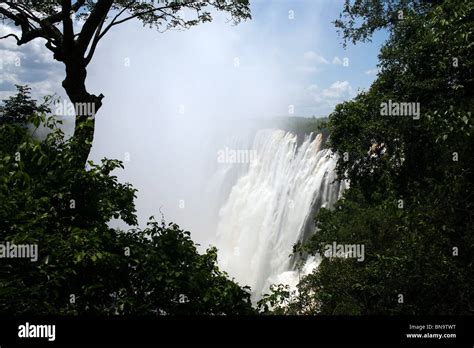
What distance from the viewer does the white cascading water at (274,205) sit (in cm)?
3231

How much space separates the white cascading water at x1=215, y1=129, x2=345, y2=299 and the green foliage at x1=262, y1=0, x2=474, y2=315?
7.06 metres

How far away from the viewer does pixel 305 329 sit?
5047mm

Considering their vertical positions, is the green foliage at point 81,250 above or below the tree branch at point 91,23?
below

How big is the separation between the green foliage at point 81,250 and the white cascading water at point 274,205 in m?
18.6

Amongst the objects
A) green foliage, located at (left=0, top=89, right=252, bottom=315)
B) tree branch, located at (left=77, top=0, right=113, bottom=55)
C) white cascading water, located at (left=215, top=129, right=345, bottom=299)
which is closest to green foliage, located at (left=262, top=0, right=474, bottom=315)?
green foliage, located at (left=0, top=89, right=252, bottom=315)

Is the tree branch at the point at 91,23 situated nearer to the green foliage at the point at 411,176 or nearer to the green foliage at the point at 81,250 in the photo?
the green foliage at the point at 81,250

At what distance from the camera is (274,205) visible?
1628 inches

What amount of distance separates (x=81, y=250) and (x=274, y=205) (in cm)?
3652

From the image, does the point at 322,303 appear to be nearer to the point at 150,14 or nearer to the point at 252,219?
the point at 150,14

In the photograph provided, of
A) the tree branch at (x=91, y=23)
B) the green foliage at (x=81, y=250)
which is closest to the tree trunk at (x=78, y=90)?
the tree branch at (x=91, y=23)

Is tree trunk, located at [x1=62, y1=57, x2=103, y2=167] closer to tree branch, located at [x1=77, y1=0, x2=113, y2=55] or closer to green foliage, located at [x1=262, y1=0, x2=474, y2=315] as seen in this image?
tree branch, located at [x1=77, y1=0, x2=113, y2=55]

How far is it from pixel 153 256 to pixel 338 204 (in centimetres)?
1915

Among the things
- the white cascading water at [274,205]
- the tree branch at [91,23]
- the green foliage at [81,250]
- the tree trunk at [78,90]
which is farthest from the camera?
the white cascading water at [274,205]

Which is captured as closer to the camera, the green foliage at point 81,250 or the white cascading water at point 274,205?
the green foliage at point 81,250
